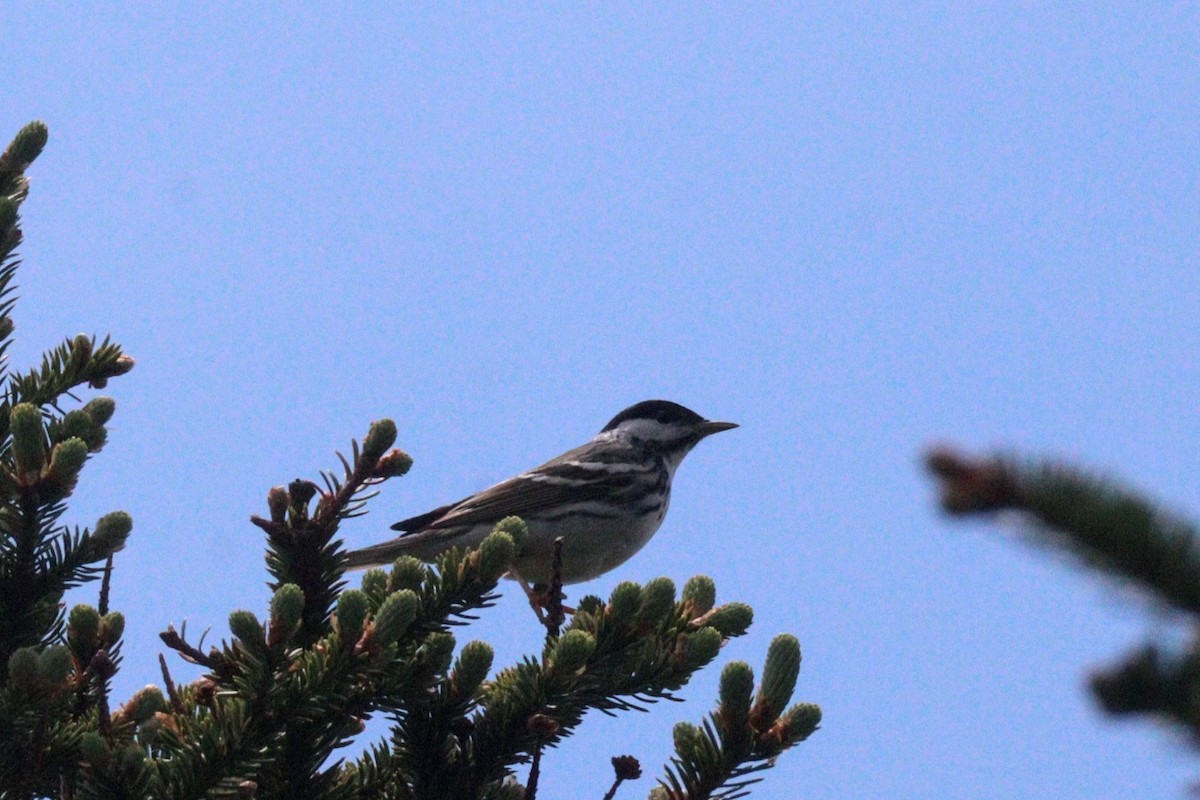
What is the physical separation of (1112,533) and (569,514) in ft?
24.6

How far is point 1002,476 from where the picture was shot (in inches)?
43.6

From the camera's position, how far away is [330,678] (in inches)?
137

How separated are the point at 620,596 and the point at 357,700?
32.7 inches

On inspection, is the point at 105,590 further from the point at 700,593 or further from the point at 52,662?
the point at 700,593

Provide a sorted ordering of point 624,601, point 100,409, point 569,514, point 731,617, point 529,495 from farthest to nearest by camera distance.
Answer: point 529,495 → point 569,514 → point 100,409 → point 731,617 → point 624,601

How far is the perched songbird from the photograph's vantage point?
8.16 metres

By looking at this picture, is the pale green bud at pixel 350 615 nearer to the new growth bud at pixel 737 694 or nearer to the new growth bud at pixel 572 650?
the new growth bud at pixel 572 650

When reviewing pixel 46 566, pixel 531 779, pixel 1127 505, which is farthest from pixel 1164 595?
pixel 46 566

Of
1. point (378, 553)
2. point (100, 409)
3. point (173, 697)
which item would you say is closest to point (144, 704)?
point (173, 697)

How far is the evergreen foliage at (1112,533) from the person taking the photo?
1.08 meters

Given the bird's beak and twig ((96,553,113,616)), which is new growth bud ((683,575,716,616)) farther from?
the bird's beak

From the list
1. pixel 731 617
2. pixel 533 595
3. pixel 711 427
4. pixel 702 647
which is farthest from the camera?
pixel 711 427

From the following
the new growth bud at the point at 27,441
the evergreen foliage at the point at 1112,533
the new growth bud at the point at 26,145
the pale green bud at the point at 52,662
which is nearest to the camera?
the evergreen foliage at the point at 1112,533

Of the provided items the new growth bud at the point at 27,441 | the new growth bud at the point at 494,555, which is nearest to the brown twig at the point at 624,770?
the new growth bud at the point at 494,555
